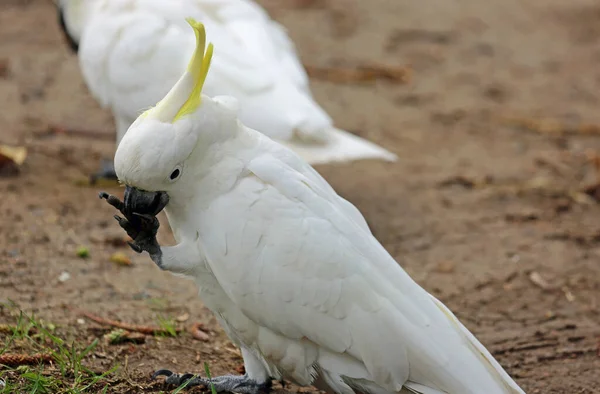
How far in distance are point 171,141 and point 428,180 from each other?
259 cm

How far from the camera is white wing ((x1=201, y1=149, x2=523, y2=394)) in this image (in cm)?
229

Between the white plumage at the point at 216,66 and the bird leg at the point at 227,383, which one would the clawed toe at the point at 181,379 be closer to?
the bird leg at the point at 227,383

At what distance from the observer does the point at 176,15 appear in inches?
154

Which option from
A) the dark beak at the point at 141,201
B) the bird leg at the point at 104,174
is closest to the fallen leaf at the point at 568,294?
the dark beak at the point at 141,201

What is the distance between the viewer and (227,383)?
2635 millimetres

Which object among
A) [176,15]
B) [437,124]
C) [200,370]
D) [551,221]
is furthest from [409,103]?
[200,370]

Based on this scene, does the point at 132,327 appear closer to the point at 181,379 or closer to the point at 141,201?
the point at 181,379

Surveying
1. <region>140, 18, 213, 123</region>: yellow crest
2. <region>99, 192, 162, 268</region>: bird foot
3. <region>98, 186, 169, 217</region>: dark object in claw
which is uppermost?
<region>140, 18, 213, 123</region>: yellow crest

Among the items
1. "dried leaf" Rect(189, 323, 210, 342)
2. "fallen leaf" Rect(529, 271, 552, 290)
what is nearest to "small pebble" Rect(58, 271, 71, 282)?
"dried leaf" Rect(189, 323, 210, 342)

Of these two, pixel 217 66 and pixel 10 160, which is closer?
pixel 217 66

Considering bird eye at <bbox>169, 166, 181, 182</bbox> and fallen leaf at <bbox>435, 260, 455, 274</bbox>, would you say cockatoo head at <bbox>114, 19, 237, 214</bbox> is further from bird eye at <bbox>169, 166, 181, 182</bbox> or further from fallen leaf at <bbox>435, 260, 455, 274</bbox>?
fallen leaf at <bbox>435, 260, 455, 274</bbox>

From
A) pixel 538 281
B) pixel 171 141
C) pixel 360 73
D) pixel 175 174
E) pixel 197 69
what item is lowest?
pixel 360 73

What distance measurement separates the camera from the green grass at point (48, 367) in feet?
8.16

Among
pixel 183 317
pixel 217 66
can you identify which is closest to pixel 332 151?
pixel 217 66
